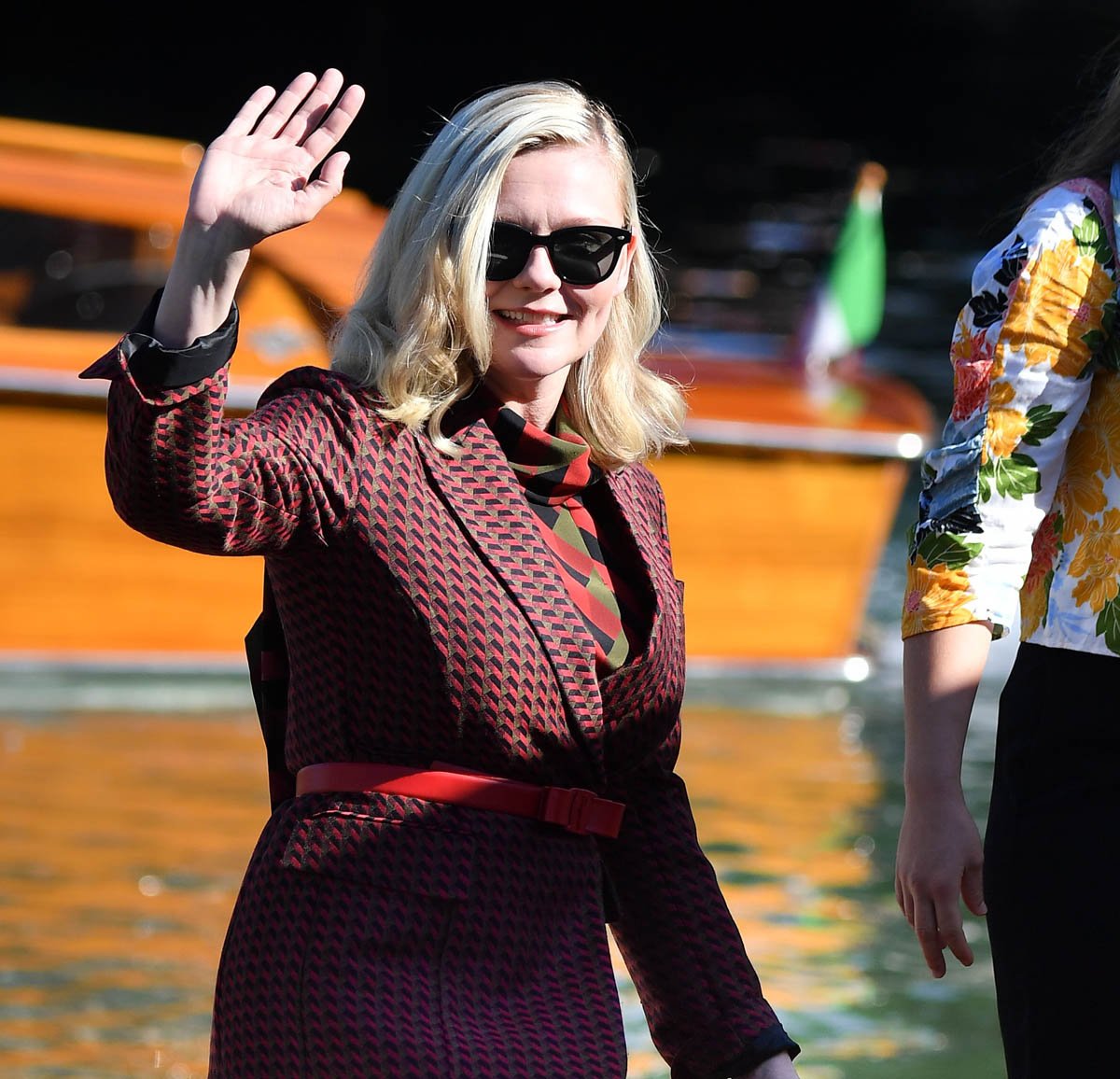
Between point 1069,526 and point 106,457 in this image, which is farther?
point 1069,526

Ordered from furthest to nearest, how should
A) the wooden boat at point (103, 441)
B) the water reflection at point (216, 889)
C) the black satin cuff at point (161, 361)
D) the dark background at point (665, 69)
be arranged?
the dark background at point (665, 69)
the wooden boat at point (103, 441)
the water reflection at point (216, 889)
the black satin cuff at point (161, 361)

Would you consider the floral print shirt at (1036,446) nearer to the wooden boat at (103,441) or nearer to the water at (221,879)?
the water at (221,879)

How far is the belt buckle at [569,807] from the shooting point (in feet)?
5.48

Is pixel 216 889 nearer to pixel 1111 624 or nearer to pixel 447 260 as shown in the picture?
pixel 447 260

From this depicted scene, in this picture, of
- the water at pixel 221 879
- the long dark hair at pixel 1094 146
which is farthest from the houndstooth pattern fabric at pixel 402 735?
the water at pixel 221 879

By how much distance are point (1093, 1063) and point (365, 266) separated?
1026 millimetres

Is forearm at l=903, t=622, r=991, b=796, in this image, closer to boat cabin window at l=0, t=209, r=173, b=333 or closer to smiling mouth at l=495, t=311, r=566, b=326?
smiling mouth at l=495, t=311, r=566, b=326

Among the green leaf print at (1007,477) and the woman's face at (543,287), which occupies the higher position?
the woman's face at (543,287)

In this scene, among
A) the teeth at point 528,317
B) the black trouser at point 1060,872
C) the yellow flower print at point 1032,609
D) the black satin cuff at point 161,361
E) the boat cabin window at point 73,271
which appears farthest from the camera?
the boat cabin window at point 73,271

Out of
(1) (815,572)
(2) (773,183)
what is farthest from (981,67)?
(1) (815,572)

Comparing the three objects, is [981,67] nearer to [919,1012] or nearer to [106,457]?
[919,1012]

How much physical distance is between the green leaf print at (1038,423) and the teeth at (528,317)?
1.53 ft

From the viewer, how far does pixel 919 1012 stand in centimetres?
400

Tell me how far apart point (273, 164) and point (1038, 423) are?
→ 2.32ft
